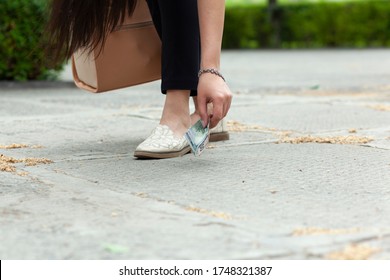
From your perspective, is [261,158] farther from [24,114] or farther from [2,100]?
[2,100]

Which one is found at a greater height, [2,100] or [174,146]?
[174,146]

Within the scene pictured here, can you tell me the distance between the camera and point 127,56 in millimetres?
3510

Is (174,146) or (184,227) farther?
(174,146)

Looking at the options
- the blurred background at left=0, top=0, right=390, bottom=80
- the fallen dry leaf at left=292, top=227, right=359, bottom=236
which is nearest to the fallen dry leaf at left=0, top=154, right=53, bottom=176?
the fallen dry leaf at left=292, top=227, right=359, bottom=236

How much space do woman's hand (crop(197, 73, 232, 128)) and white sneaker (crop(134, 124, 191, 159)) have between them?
29 cm

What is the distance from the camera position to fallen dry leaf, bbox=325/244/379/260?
6.18 feet

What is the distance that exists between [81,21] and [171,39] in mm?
354

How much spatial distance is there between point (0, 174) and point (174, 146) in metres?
0.68

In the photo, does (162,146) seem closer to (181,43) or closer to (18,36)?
(181,43)

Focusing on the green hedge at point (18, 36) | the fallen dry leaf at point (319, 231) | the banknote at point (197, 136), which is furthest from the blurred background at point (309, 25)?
the fallen dry leaf at point (319, 231)

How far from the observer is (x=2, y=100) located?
5.78 meters

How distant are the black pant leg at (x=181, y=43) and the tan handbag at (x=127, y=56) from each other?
0.22 metres

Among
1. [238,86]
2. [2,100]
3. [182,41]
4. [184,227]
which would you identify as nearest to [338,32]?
[238,86]

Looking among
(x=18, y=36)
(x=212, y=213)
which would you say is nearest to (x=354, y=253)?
(x=212, y=213)
